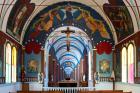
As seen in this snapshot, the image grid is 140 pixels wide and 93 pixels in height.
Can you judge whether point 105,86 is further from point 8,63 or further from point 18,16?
point 18,16

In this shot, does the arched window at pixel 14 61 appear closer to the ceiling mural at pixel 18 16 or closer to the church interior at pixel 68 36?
the church interior at pixel 68 36

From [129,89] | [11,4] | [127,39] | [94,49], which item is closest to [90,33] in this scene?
[94,49]

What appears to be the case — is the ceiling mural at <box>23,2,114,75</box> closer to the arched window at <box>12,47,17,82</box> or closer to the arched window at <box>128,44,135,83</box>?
the arched window at <box>12,47,17,82</box>

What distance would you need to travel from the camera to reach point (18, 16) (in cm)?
2534

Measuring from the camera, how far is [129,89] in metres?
24.1

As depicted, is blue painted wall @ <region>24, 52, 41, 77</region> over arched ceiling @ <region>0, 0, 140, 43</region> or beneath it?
beneath

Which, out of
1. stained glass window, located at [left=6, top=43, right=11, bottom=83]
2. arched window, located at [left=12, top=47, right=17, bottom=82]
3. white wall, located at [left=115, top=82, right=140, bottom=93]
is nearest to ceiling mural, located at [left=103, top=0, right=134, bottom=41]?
white wall, located at [left=115, top=82, right=140, bottom=93]

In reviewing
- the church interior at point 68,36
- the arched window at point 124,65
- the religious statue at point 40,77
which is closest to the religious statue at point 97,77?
the church interior at point 68,36

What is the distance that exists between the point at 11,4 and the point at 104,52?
1022 cm

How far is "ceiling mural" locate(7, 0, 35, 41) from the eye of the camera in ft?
78.2

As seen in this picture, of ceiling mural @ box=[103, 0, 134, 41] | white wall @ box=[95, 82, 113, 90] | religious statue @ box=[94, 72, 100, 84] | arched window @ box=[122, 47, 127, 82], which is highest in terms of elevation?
ceiling mural @ box=[103, 0, 134, 41]

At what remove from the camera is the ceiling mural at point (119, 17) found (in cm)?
2362

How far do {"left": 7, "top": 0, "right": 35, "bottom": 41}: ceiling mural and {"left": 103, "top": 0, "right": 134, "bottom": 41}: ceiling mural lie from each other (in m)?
5.49

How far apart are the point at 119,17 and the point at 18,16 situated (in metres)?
7.01
